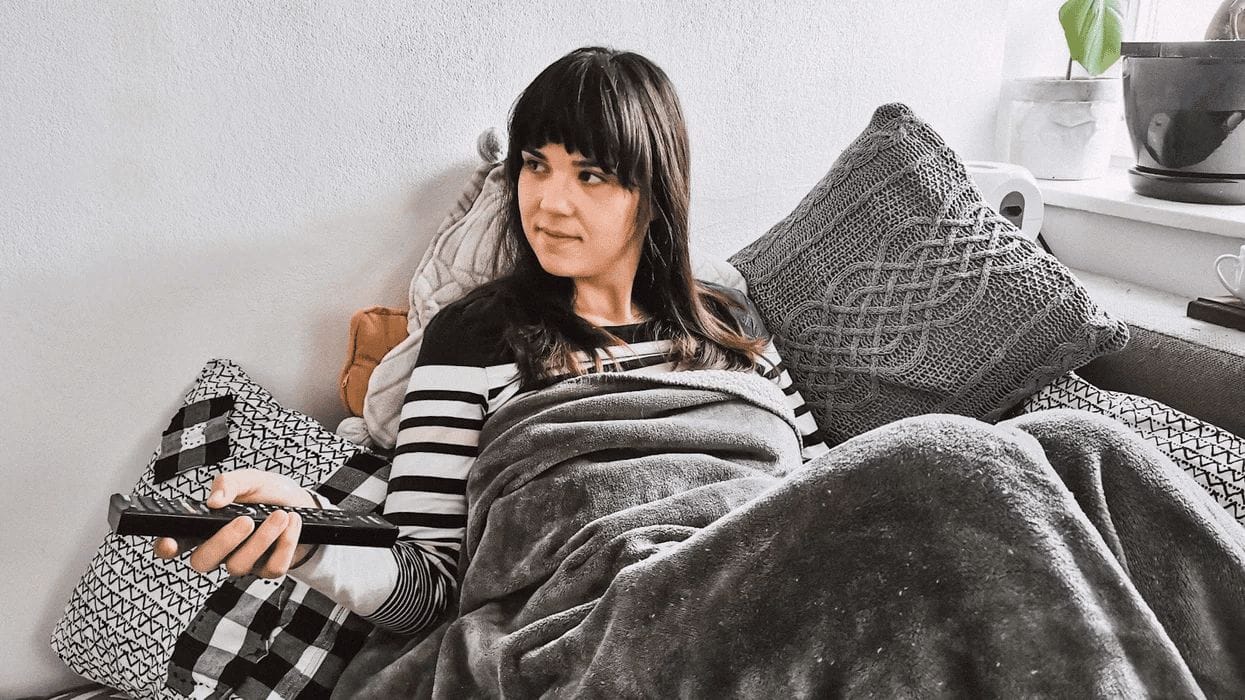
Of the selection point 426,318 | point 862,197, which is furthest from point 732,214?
point 426,318

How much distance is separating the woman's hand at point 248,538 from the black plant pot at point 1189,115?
1401 mm

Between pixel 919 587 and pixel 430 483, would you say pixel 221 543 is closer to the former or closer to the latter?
pixel 430 483

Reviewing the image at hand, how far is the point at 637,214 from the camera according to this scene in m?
1.20

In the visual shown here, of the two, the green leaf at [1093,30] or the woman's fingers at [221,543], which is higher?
the green leaf at [1093,30]

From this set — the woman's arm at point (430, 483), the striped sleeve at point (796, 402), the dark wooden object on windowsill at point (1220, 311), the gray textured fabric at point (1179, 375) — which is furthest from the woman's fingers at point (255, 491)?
the dark wooden object on windowsill at point (1220, 311)

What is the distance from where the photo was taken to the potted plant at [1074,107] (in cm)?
176

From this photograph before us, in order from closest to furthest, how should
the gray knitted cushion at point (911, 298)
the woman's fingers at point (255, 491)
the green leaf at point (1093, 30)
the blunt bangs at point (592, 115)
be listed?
1. the woman's fingers at point (255, 491)
2. the blunt bangs at point (592, 115)
3. the gray knitted cushion at point (911, 298)
4. the green leaf at point (1093, 30)

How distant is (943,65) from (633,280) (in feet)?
2.81

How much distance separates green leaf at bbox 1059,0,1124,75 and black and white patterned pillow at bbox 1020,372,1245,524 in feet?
2.50

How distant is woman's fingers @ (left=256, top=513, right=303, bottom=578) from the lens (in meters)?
0.81

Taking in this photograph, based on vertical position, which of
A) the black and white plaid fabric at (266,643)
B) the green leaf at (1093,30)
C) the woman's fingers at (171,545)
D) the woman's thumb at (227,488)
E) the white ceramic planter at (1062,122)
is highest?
the green leaf at (1093,30)

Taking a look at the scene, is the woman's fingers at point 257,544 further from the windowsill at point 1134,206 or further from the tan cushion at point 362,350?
the windowsill at point 1134,206

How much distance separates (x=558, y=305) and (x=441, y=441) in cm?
22

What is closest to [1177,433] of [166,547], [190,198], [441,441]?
[441,441]
